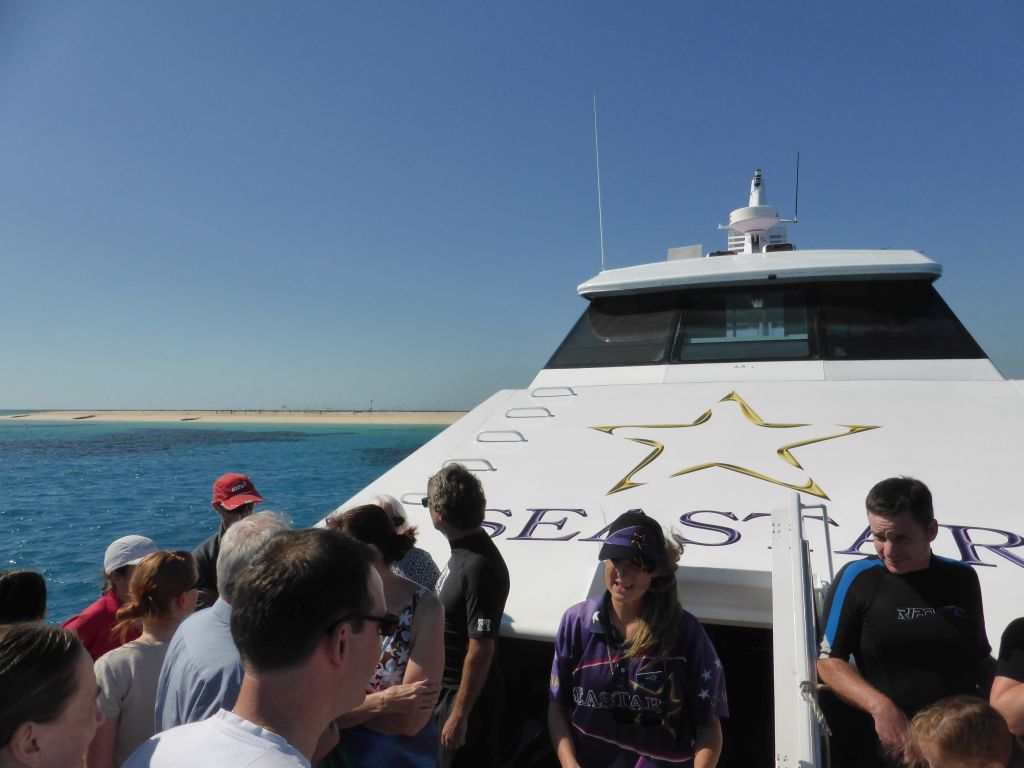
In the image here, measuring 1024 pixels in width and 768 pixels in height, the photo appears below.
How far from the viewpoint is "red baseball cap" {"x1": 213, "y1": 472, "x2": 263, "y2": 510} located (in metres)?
3.46

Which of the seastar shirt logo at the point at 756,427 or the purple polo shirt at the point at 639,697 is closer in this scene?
the purple polo shirt at the point at 639,697

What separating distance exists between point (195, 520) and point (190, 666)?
15926mm

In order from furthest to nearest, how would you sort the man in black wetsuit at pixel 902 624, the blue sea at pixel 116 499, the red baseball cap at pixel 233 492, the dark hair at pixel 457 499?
the blue sea at pixel 116 499 < the red baseball cap at pixel 233 492 < the dark hair at pixel 457 499 < the man in black wetsuit at pixel 902 624

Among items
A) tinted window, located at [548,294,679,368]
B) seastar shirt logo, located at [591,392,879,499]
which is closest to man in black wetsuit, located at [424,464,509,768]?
seastar shirt logo, located at [591,392,879,499]

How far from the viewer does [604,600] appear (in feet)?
6.59

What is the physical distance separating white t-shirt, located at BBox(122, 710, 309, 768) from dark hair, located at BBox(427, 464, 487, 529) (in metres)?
1.32

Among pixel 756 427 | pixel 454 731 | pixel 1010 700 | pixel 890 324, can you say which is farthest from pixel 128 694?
pixel 890 324

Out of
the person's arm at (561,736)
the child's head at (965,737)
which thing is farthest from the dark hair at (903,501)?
the person's arm at (561,736)

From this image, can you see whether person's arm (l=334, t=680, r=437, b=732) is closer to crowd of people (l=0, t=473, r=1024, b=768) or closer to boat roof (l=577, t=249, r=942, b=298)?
crowd of people (l=0, t=473, r=1024, b=768)

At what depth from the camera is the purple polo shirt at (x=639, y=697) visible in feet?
6.08

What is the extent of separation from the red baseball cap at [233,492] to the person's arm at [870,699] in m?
2.79

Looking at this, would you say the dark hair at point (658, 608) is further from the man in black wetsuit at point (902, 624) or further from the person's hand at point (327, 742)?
the person's hand at point (327, 742)

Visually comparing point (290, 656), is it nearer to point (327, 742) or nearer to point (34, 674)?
point (34, 674)

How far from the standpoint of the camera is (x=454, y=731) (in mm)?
2225
